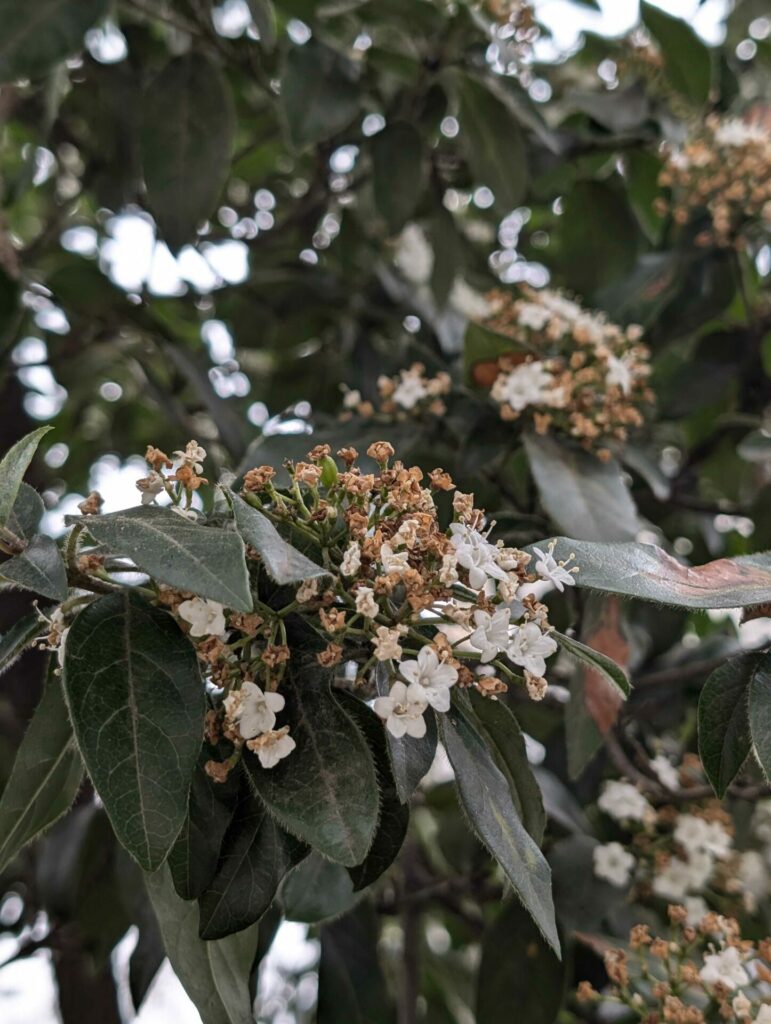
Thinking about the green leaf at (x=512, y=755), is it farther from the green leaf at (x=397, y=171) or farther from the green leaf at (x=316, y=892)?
the green leaf at (x=397, y=171)

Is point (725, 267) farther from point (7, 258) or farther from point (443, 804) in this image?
A: point (7, 258)

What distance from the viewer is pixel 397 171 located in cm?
165

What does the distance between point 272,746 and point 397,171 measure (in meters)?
1.13

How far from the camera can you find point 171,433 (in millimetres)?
2039

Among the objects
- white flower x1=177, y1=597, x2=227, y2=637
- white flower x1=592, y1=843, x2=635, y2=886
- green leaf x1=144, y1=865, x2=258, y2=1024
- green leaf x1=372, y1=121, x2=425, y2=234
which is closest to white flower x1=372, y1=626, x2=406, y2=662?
white flower x1=177, y1=597, x2=227, y2=637

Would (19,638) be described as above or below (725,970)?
above

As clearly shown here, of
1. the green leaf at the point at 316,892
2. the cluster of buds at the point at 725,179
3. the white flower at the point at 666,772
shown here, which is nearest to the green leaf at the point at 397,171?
the cluster of buds at the point at 725,179

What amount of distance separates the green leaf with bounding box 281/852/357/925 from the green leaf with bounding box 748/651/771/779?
1.44 feet

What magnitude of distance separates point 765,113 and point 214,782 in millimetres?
1578

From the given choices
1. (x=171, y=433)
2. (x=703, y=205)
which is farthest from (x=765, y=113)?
(x=171, y=433)

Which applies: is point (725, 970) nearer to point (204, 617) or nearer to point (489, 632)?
point (489, 632)

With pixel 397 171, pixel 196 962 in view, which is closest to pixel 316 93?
pixel 397 171

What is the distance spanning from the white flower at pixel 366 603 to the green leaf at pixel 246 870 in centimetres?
19

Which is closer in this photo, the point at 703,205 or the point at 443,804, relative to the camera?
the point at 703,205
